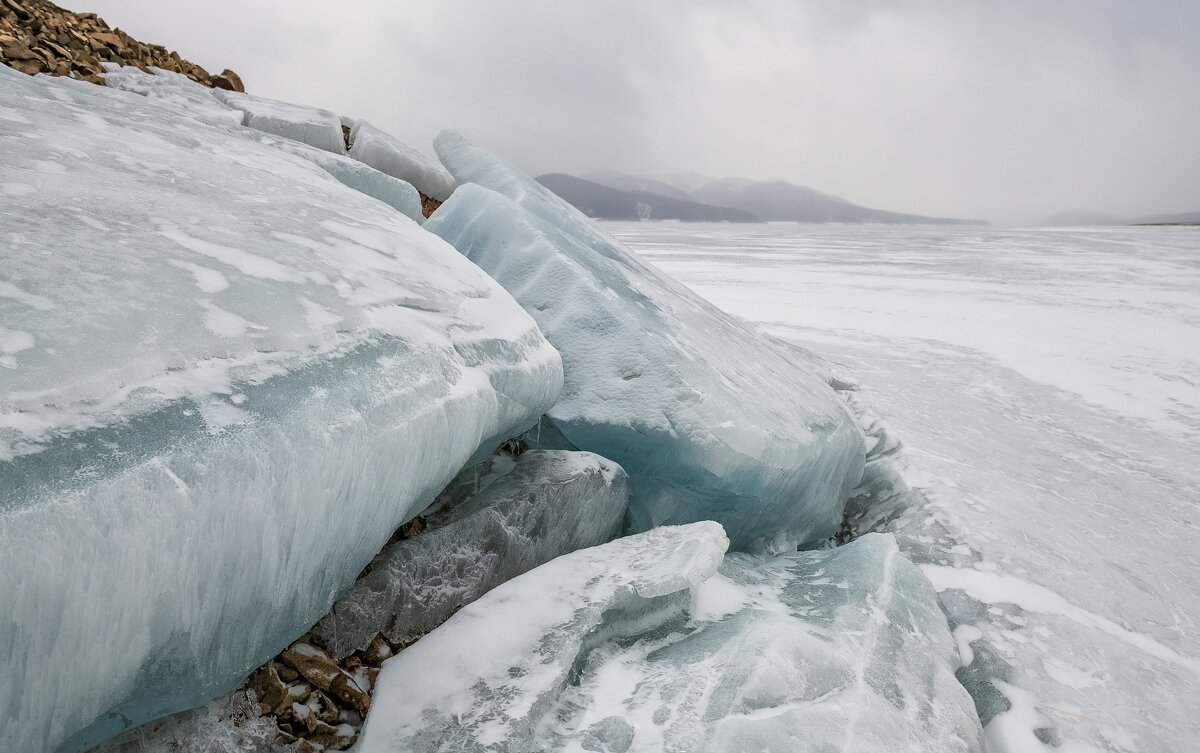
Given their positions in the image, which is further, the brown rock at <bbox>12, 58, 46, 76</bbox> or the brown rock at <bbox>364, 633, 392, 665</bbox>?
the brown rock at <bbox>12, 58, 46, 76</bbox>

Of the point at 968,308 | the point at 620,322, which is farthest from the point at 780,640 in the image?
the point at 968,308

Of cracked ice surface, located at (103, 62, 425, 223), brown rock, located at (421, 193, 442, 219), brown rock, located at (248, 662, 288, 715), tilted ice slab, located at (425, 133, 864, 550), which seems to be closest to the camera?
brown rock, located at (248, 662, 288, 715)

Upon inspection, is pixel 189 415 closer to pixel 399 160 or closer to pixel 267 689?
pixel 267 689

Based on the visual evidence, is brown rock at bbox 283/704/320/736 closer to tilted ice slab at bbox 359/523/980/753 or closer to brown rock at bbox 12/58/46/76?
tilted ice slab at bbox 359/523/980/753

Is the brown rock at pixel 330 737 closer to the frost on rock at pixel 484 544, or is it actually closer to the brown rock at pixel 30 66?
the frost on rock at pixel 484 544

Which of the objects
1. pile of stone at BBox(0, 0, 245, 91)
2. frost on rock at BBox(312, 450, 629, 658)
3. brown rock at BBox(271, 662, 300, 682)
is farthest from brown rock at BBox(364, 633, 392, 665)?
pile of stone at BBox(0, 0, 245, 91)

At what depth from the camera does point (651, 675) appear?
118cm

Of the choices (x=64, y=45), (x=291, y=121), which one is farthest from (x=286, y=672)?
(x=64, y=45)

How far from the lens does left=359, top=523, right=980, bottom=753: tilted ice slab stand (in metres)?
1.04

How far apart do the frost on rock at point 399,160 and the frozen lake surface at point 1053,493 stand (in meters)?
2.84

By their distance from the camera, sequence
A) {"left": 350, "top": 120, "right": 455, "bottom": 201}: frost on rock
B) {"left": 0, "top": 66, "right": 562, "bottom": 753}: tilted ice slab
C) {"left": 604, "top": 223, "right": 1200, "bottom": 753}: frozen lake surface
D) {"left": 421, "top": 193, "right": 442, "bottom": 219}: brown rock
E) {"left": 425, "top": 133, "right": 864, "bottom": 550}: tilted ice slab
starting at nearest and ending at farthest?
{"left": 0, "top": 66, "right": 562, "bottom": 753}: tilted ice slab → {"left": 604, "top": 223, "right": 1200, "bottom": 753}: frozen lake surface → {"left": 425, "top": 133, "right": 864, "bottom": 550}: tilted ice slab → {"left": 350, "top": 120, "right": 455, "bottom": 201}: frost on rock → {"left": 421, "top": 193, "right": 442, "bottom": 219}: brown rock

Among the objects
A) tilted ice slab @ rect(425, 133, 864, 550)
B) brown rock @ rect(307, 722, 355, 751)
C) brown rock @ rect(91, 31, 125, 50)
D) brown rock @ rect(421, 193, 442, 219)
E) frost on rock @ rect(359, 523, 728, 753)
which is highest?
brown rock @ rect(91, 31, 125, 50)

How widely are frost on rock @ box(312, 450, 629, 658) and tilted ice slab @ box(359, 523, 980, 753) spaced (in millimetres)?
86

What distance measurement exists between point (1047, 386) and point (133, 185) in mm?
4548
